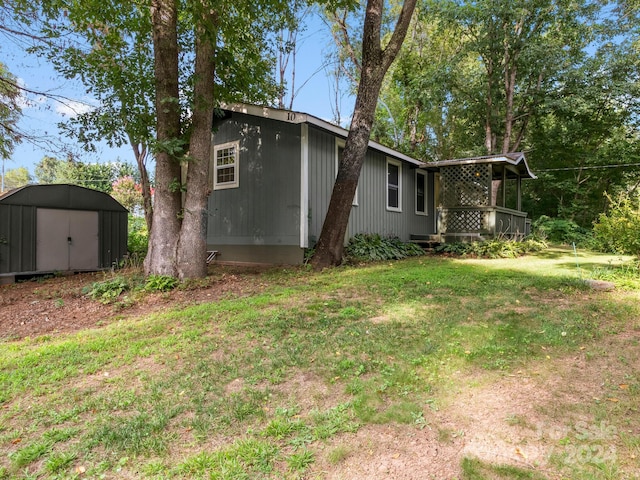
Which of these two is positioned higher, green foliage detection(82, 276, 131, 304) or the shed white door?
the shed white door

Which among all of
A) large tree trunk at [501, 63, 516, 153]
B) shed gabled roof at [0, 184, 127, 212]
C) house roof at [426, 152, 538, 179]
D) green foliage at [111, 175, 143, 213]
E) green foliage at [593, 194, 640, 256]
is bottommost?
green foliage at [593, 194, 640, 256]

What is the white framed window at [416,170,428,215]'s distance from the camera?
13719 millimetres

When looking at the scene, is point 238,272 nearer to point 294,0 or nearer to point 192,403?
point 192,403

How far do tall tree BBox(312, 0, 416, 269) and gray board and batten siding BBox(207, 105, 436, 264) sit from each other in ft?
3.32

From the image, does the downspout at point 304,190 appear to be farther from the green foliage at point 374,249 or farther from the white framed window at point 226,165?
the white framed window at point 226,165

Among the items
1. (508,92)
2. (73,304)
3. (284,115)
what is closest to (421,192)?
(284,115)

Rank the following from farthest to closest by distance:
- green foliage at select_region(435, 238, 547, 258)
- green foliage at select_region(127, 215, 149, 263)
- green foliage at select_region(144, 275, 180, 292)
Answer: green foliage at select_region(127, 215, 149, 263)
green foliage at select_region(435, 238, 547, 258)
green foliage at select_region(144, 275, 180, 292)

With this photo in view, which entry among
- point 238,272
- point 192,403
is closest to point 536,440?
point 192,403

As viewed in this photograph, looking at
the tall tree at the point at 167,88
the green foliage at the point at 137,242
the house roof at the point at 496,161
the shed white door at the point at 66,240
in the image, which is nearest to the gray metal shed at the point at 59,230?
the shed white door at the point at 66,240

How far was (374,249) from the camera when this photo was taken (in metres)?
9.91

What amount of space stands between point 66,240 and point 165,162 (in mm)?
4302

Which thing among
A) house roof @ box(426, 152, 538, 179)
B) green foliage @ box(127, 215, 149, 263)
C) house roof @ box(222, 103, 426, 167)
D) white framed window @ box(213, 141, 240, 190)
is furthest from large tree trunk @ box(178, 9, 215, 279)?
house roof @ box(426, 152, 538, 179)

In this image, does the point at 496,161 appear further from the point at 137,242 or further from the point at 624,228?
the point at 137,242

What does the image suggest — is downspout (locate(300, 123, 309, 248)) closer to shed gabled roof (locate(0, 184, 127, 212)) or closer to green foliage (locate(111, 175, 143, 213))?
shed gabled roof (locate(0, 184, 127, 212))
